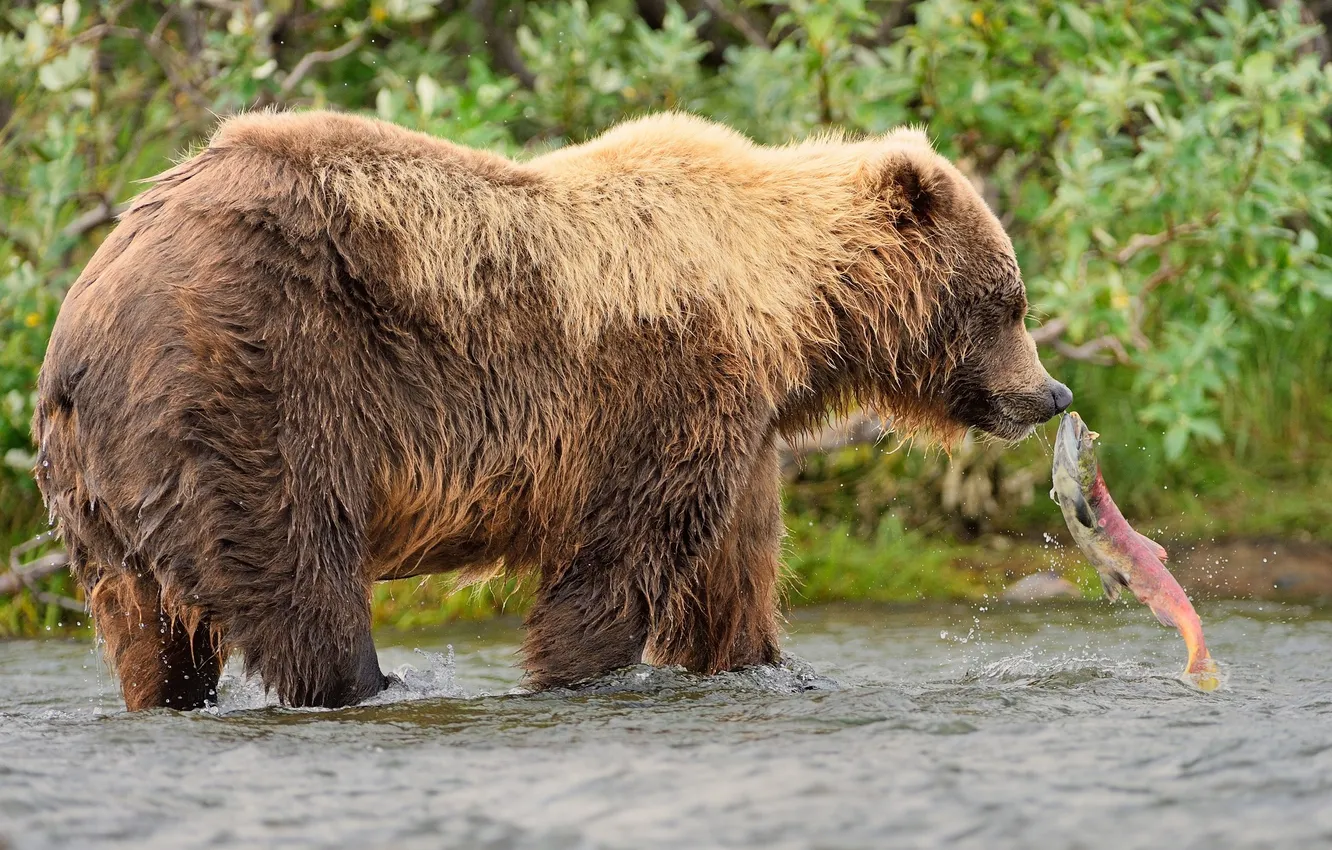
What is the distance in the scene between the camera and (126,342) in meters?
4.17

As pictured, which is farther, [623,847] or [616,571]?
[616,571]

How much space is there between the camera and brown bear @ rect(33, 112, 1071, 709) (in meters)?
4.20

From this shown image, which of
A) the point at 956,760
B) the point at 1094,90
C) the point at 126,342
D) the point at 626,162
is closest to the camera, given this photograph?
the point at 956,760

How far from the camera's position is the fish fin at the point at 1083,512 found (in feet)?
16.6

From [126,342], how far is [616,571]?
1.43 meters

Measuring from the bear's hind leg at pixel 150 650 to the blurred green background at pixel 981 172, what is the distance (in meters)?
1.51

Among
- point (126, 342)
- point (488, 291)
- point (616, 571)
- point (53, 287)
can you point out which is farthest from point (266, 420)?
point (53, 287)

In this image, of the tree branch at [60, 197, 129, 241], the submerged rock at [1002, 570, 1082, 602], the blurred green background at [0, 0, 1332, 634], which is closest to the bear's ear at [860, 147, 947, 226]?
the blurred green background at [0, 0, 1332, 634]

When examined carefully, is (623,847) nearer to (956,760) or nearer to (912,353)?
(956,760)

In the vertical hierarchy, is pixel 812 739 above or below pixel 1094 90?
below

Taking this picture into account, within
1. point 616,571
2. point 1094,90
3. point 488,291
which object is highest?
point 1094,90

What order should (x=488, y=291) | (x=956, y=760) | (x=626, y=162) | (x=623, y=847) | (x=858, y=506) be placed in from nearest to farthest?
1. (x=623, y=847)
2. (x=956, y=760)
3. (x=488, y=291)
4. (x=626, y=162)
5. (x=858, y=506)

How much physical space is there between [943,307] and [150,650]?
8.46 feet

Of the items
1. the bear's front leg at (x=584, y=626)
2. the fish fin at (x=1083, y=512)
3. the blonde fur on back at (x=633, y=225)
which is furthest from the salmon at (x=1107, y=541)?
the bear's front leg at (x=584, y=626)
